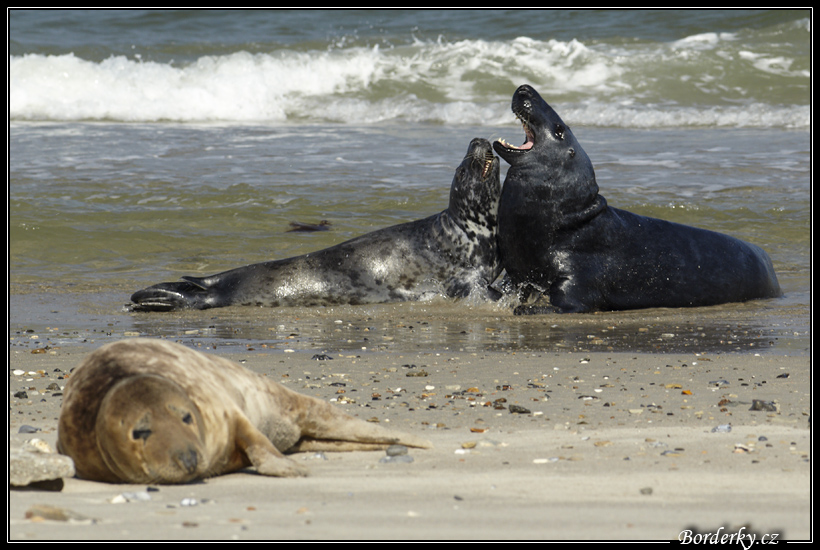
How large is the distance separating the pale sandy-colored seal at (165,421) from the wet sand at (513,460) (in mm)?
57

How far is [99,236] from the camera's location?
9023 mm

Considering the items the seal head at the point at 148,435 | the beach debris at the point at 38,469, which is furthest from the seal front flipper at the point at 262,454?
the beach debris at the point at 38,469

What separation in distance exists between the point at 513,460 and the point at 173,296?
4.38 metres

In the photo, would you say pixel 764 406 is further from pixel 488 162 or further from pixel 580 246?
pixel 488 162

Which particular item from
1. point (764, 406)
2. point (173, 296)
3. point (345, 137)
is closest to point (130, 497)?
point (764, 406)

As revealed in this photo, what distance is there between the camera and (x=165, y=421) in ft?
9.11

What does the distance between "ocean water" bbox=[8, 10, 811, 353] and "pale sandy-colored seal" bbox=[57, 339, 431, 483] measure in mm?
2368

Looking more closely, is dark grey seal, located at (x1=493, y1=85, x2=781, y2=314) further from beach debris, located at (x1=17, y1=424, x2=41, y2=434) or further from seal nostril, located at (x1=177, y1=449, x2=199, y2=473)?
seal nostril, located at (x1=177, y1=449, x2=199, y2=473)

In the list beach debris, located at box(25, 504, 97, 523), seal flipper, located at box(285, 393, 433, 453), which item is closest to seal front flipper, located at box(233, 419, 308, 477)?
seal flipper, located at box(285, 393, 433, 453)

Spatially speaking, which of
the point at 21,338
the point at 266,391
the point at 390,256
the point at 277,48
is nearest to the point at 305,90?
the point at 277,48

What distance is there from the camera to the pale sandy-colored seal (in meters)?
2.76

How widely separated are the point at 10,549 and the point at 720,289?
20.0 ft

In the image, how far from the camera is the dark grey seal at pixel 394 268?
734cm

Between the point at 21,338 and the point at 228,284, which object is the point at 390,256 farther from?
the point at 21,338
